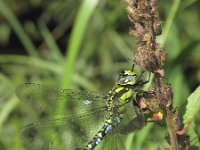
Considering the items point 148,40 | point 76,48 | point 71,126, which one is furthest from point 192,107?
point 76,48

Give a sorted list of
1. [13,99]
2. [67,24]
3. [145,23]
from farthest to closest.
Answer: [67,24]
[13,99]
[145,23]

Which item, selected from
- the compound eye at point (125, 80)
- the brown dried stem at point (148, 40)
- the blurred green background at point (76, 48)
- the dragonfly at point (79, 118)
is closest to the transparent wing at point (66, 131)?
the dragonfly at point (79, 118)

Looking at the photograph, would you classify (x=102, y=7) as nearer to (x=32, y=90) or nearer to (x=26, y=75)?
(x=26, y=75)

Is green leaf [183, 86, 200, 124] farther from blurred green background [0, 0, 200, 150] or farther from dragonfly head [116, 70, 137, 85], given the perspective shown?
blurred green background [0, 0, 200, 150]

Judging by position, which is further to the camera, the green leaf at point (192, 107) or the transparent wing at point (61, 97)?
the transparent wing at point (61, 97)

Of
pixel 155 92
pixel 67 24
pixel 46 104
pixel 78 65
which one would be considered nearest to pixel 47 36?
pixel 78 65

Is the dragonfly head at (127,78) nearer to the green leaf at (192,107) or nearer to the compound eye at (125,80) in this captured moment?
the compound eye at (125,80)

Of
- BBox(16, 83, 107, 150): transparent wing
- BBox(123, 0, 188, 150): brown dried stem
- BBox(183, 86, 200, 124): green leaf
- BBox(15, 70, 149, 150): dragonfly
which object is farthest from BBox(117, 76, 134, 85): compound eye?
BBox(123, 0, 188, 150): brown dried stem
